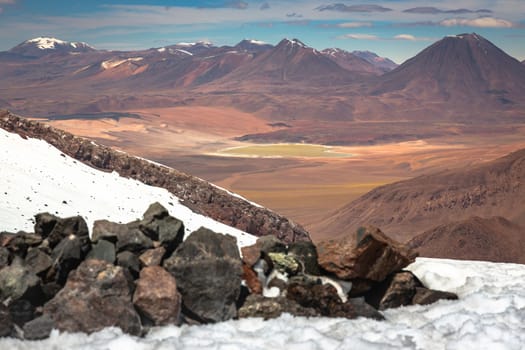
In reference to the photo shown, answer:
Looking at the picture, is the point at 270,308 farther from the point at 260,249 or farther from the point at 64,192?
the point at 64,192

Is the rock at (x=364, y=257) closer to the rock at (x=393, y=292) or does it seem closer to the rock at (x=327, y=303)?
the rock at (x=393, y=292)

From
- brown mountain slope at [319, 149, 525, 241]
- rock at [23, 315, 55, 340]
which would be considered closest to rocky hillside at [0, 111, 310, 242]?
rock at [23, 315, 55, 340]

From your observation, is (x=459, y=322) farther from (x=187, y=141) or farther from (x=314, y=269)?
(x=187, y=141)

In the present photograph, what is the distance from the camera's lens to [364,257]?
9039 mm

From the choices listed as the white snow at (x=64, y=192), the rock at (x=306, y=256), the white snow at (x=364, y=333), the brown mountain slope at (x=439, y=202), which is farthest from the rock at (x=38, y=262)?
the brown mountain slope at (x=439, y=202)

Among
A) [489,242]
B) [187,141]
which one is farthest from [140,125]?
[489,242]

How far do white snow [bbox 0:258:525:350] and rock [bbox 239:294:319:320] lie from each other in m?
0.13

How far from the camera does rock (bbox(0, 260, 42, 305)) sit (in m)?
7.39

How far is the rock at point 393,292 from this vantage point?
9.05 metres

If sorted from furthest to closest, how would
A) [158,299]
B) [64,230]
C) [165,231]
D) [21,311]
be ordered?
[165,231]
[64,230]
[158,299]
[21,311]

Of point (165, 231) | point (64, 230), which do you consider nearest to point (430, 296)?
point (165, 231)

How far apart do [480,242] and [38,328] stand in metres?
36.3

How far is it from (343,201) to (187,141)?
291 feet

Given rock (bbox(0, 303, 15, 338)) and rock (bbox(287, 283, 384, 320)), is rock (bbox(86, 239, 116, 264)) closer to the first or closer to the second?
rock (bbox(0, 303, 15, 338))
